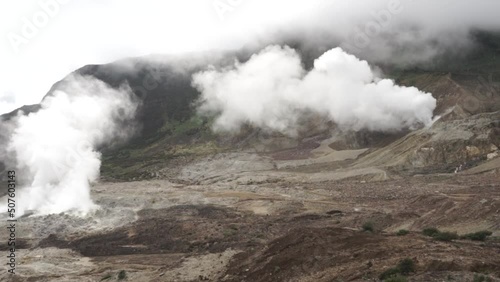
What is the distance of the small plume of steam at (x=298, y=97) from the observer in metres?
73.2

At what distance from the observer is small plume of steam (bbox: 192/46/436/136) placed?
240 ft

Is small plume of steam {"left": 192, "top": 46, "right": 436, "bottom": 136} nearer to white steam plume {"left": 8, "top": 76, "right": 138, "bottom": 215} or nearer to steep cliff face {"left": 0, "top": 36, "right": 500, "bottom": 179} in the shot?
steep cliff face {"left": 0, "top": 36, "right": 500, "bottom": 179}

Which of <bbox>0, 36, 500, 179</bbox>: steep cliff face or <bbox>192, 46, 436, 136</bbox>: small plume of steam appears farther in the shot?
<bbox>192, 46, 436, 136</bbox>: small plume of steam

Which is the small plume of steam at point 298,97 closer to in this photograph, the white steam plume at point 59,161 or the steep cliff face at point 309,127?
the steep cliff face at point 309,127

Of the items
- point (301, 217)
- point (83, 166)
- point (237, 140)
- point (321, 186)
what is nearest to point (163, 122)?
point (237, 140)

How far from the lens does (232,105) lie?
97.8 metres

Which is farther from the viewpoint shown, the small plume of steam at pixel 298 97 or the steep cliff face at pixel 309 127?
the small plume of steam at pixel 298 97

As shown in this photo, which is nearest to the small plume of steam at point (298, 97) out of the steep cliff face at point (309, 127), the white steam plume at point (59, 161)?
the steep cliff face at point (309, 127)

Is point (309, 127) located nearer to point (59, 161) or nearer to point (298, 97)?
point (298, 97)

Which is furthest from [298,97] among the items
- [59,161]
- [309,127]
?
[59,161]

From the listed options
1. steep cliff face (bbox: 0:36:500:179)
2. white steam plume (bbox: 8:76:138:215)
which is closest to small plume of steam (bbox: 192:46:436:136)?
steep cliff face (bbox: 0:36:500:179)

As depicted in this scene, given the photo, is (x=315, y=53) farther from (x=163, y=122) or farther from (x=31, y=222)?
(x=31, y=222)

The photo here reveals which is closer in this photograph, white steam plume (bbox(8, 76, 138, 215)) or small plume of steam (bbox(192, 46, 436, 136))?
white steam plume (bbox(8, 76, 138, 215))

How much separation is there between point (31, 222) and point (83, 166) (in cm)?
1235
